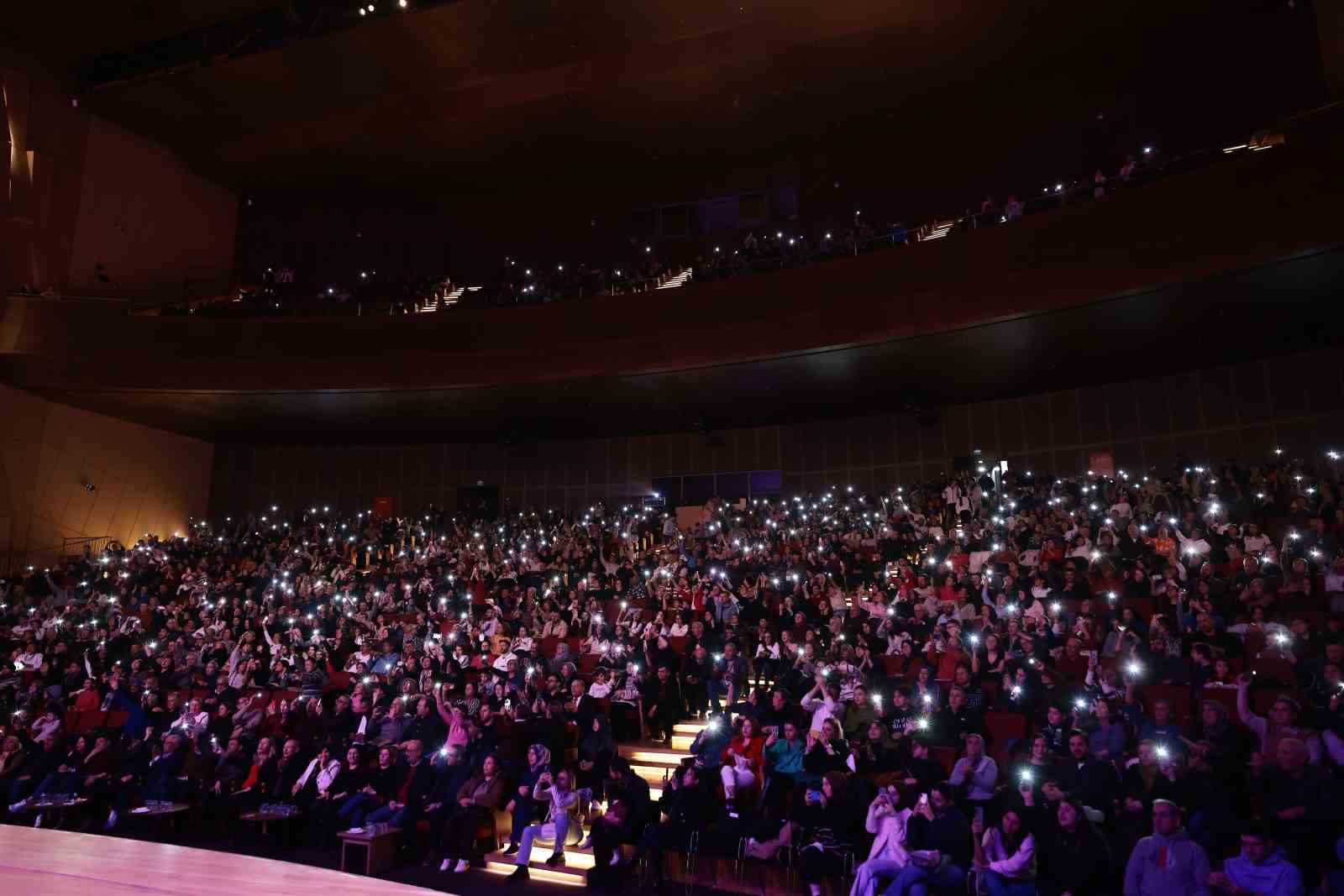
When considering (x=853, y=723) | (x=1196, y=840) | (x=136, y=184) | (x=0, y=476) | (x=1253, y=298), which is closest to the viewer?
(x=1196, y=840)

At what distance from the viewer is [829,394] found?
49.4 ft

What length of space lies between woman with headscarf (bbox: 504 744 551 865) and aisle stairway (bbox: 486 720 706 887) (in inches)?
4.8

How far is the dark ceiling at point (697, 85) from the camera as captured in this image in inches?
532

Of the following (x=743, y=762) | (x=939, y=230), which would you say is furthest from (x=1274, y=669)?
(x=939, y=230)

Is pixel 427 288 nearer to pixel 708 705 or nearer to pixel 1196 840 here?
pixel 708 705

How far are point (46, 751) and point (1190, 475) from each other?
12.8 m

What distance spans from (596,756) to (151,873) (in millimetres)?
5903

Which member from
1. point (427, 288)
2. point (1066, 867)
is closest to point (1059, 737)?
point (1066, 867)

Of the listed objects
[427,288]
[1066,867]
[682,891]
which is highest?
[427,288]

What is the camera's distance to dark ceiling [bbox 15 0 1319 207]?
44.3ft

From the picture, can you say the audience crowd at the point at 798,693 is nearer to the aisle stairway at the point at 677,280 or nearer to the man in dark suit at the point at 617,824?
the man in dark suit at the point at 617,824

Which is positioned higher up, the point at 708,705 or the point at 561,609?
the point at 561,609

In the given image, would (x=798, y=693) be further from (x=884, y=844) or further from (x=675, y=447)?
(x=675, y=447)

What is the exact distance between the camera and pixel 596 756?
281 inches
